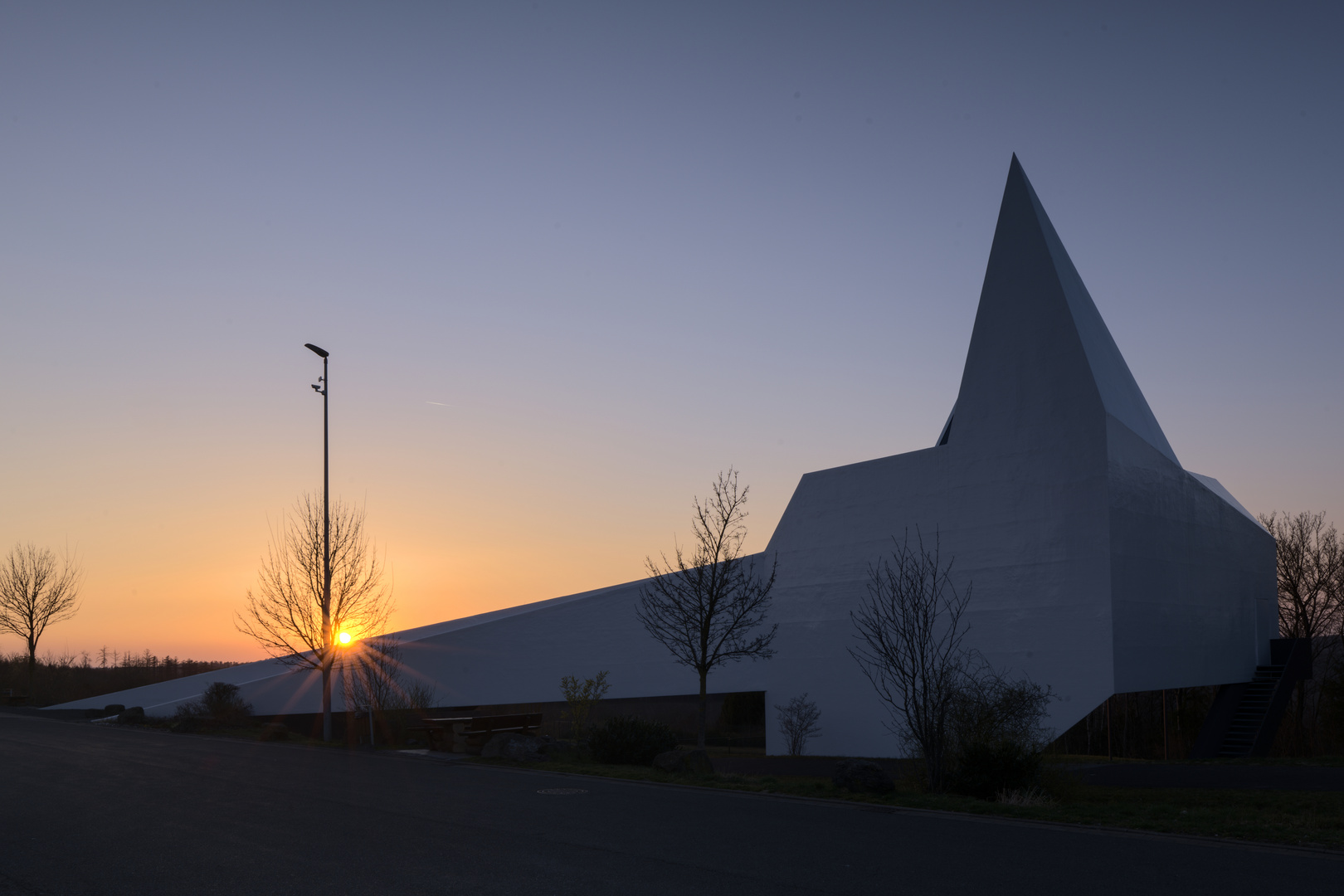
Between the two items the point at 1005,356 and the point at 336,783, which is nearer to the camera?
the point at 336,783

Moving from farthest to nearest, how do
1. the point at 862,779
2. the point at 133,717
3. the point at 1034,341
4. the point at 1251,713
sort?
the point at 133,717
the point at 1251,713
the point at 1034,341
the point at 862,779

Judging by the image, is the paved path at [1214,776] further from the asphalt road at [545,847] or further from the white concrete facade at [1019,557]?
the asphalt road at [545,847]

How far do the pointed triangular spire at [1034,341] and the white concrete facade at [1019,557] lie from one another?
0.05m

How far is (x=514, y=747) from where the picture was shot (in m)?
17.0

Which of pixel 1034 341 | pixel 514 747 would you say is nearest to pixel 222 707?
pixel 514 747

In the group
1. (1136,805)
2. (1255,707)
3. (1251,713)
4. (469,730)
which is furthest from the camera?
(1255,707)

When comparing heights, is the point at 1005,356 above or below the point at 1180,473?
above

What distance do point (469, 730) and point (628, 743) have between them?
11.9 ft

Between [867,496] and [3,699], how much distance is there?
42.2m

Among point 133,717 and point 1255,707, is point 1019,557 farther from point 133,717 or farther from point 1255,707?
point 133,717

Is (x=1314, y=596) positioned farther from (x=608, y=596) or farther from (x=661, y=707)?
(x=608, y=596)

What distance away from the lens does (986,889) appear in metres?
6.45

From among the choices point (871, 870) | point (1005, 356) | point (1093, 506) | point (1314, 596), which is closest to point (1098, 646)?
point (1093, 506)

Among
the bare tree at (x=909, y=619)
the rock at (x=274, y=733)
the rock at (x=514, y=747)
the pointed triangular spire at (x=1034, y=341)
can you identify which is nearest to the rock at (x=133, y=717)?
the rock at (x=274, y=733)
